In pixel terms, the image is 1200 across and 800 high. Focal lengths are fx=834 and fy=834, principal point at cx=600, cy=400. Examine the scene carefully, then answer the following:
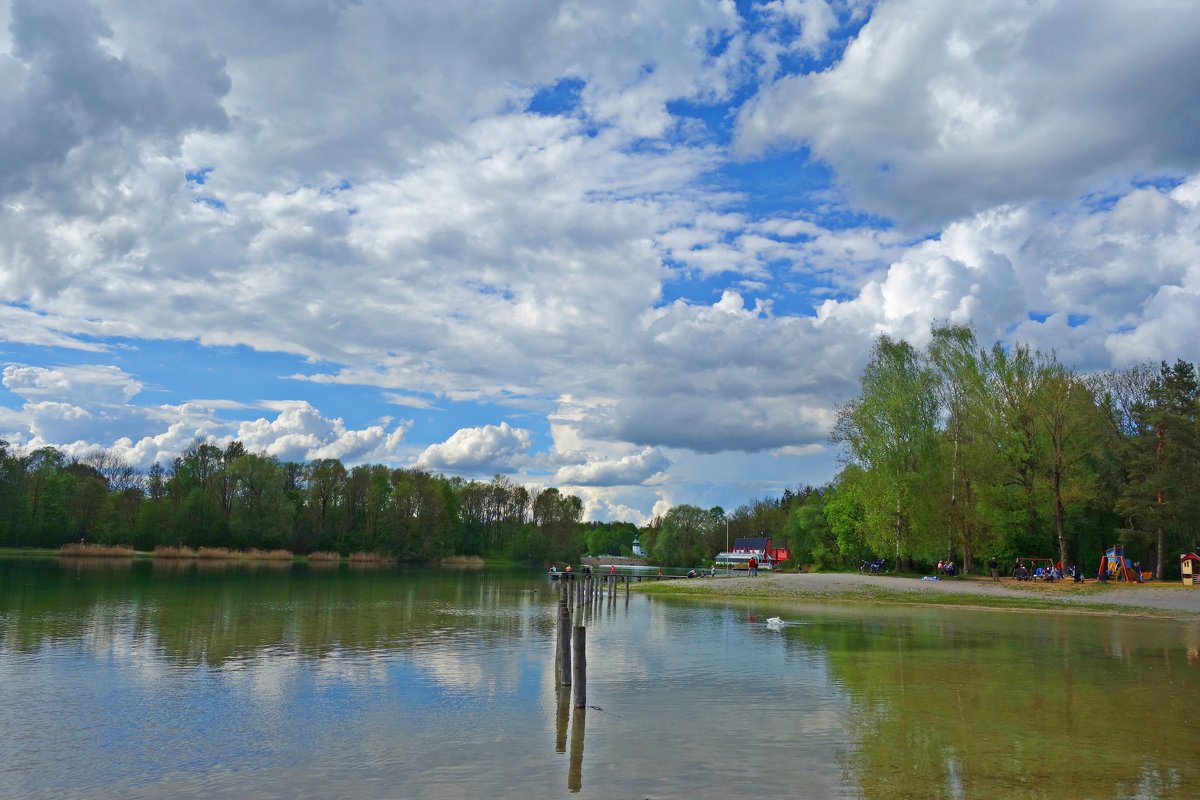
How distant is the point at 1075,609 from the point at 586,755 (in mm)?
35117

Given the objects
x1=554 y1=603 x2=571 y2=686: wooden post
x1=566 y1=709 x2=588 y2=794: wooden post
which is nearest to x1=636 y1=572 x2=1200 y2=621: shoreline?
x1=554 y1=603 x2=571 y2=686: wooden post

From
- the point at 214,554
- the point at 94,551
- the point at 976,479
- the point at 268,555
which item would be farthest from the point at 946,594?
the point at 94,551

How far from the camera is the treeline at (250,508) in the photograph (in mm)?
97500

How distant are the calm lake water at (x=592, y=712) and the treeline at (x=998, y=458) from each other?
76.7 ft

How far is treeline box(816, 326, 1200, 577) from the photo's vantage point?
170ft

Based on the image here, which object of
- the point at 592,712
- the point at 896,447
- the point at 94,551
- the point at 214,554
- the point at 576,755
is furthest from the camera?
the point at 214,554

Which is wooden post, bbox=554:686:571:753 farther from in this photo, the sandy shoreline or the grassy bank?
the sandy shoreline

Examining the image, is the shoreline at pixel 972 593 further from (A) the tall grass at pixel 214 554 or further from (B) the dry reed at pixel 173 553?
(B) the dry reed at pixel 173 553

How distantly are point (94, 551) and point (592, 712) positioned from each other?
94.7 m

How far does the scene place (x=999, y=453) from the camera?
5619 cm

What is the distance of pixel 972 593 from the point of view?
44.1 meters

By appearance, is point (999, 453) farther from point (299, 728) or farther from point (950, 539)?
point (299, 728)

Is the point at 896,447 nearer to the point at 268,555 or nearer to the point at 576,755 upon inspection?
the point at 576,755

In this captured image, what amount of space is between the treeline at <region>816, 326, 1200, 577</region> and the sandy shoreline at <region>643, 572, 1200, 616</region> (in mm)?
5231
